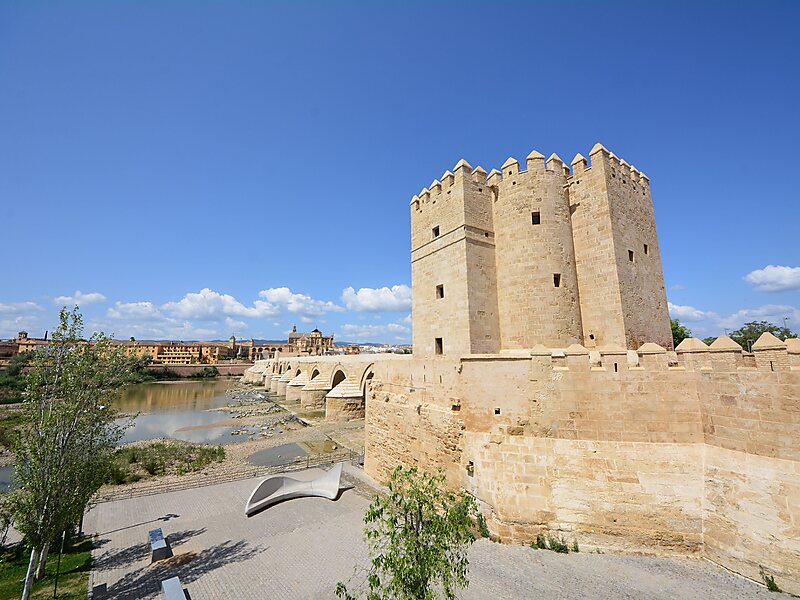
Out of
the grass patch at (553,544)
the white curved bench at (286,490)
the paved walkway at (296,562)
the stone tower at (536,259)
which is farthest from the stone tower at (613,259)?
the white curved bench at (286,490)

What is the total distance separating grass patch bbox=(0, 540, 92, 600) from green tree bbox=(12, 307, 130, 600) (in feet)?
1.54

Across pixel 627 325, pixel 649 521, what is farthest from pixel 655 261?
pixel 649 521

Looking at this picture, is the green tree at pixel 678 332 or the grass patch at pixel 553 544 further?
the green tree at pixel 678 332

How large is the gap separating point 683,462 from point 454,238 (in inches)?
367

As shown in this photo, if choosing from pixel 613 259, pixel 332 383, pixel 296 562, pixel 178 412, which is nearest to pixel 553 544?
pixel 296 562

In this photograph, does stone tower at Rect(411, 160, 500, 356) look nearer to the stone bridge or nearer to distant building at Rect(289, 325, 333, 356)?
the stone bridge

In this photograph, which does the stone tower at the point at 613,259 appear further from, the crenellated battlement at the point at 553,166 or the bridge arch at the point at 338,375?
the bridge arch at the point at 338,375

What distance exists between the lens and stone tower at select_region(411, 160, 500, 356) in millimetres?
12810

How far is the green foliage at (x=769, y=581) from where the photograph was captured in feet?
20.4

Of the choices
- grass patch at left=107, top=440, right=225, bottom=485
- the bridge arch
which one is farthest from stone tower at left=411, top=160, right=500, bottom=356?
the bridge arch

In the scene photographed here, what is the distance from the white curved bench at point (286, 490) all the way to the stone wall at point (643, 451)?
5.81 metres

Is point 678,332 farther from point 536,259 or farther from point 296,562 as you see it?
point 296,562

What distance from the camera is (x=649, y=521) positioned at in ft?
25.0

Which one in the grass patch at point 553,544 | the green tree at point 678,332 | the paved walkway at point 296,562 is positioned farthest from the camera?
the green tree at point 678,332
